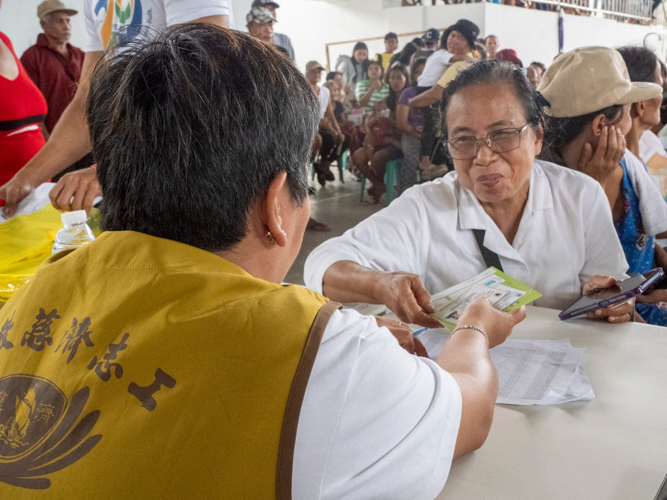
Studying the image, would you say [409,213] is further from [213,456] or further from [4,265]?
[213,456]

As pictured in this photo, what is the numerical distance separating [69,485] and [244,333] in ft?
0.77

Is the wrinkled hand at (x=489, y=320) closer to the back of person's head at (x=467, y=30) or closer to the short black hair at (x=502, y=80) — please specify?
the short black hair at (x=502, y=80)

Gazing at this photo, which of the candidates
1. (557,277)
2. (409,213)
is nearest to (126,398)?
(409,213)

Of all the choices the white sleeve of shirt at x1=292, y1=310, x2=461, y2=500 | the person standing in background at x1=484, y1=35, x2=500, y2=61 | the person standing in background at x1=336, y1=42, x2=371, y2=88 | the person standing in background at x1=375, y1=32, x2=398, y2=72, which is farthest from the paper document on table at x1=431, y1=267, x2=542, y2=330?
the person standing in background at x1=336, y1=42, x2=371, y2=88

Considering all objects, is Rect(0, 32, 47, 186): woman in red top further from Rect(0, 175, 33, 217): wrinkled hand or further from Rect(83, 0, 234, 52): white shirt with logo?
Rect(0, 175, 33, 217): wrinkled hand

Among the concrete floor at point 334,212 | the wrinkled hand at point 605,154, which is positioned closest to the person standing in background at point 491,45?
the concrete floor at point 334,212

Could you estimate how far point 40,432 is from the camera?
1.98 feet

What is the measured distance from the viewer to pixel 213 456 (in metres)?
0.57

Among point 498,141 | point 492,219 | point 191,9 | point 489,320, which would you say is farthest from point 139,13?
point 489,320

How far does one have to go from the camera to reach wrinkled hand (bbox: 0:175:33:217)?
1.58 metres

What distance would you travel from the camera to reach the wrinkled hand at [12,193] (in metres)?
1.58

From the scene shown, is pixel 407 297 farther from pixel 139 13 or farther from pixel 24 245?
pixel 139 13

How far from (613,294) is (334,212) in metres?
5.19

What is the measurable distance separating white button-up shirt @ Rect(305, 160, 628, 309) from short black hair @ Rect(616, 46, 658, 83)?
0.87m
